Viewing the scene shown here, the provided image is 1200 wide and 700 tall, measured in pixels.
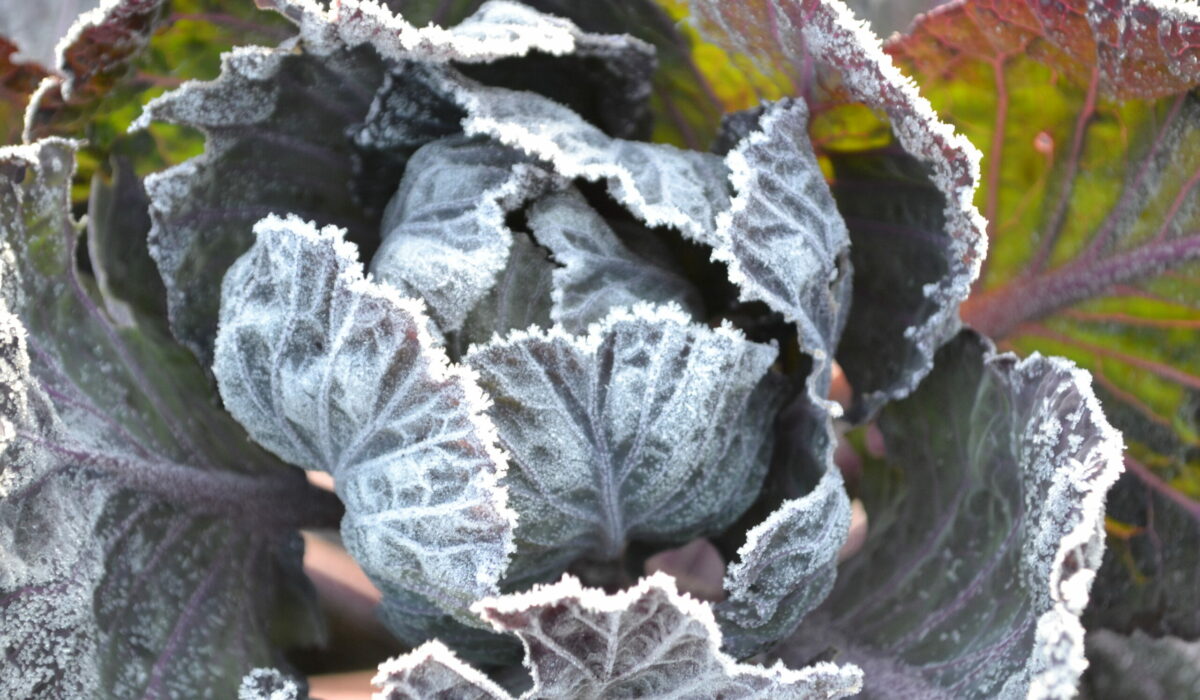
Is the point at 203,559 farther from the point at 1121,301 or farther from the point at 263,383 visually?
the point at 1121,301

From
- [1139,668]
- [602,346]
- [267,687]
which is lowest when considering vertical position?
[267,687]

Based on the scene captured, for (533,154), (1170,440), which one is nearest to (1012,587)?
(1170,440)

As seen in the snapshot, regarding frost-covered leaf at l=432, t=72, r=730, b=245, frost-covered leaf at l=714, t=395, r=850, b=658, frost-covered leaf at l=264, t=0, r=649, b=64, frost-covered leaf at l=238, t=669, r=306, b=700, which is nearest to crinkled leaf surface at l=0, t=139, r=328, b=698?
frost-covered leaf at l=238, t=669, r=306, b=700

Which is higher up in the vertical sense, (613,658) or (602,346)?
(602,346)

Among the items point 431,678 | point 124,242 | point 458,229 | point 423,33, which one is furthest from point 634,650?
point 124,242

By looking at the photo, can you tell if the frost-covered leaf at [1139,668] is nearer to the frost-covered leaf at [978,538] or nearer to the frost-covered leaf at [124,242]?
the frost-covered leaf at [978,538]

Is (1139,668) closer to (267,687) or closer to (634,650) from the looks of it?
(634,650)
